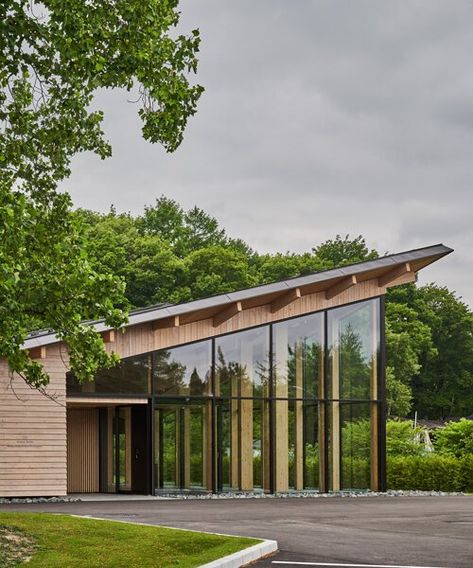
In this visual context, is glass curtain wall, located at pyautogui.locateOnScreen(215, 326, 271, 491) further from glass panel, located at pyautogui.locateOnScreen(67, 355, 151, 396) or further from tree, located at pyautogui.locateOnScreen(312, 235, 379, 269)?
tree, located at pyautogui.locateOnScreen(312, 235, 379, 269)

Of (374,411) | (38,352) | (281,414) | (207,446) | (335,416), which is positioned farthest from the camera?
(374,411)

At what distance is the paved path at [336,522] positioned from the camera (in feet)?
39.1

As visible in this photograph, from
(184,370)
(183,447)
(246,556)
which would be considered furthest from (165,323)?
(246,556)

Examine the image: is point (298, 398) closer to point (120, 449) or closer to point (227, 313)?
point (227, 313)

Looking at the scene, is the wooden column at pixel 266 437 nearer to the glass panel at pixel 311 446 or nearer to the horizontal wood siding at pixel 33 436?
the glass panel at pixel 311 446

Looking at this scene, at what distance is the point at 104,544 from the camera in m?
12.4

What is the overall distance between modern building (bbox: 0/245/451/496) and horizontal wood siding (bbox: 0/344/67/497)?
0.03m

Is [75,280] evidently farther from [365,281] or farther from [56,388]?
[365,281]

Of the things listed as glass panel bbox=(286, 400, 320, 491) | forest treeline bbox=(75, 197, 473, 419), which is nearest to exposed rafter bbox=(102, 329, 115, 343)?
Answer: glass panel bbox=(286, 400, 320, 491)

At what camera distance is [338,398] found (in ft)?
88.6

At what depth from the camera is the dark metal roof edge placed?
22562 mm

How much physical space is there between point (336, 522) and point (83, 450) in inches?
452

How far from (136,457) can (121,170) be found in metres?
40.6

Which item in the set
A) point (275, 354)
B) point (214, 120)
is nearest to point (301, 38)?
point (275, 354)
